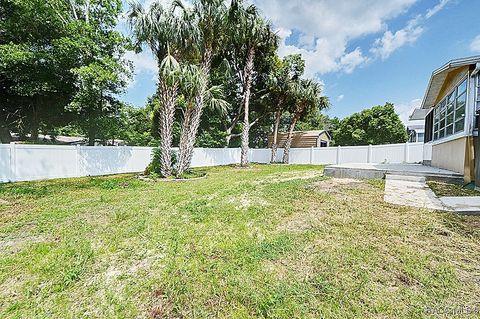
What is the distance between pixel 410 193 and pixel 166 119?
7.67 m

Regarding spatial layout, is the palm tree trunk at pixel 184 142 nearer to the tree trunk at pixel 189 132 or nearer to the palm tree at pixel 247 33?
the tree trunk at pixel 189 132

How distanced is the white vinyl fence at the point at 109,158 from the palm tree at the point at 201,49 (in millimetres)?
3722

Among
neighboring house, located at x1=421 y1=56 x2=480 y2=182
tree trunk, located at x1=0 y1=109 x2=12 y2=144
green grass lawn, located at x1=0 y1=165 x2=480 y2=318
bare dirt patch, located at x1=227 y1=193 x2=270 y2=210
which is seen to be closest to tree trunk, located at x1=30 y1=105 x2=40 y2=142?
tree trunk, located at x1=0 y1=109 x2=12 y2=144

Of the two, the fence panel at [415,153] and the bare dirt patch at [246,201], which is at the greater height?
the fence panel at [415,153]

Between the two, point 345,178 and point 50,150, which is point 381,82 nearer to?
point 345,178

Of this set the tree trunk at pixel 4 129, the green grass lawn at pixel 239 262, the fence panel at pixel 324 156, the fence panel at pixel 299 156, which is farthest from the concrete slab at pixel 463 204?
the tree trunk at pixel 4 129

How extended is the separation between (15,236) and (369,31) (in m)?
19.6

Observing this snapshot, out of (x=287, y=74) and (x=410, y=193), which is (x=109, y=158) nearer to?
(x=410, y=193)

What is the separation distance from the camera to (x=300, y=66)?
Answer: 53.1 feet

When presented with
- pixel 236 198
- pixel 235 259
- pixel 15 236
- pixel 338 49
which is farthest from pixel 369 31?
pixel 15 236

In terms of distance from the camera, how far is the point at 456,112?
270 inches

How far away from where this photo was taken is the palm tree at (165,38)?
795 cm

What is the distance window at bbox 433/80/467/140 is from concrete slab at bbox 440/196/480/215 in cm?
289

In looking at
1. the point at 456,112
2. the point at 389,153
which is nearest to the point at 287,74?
the point at 389,153
